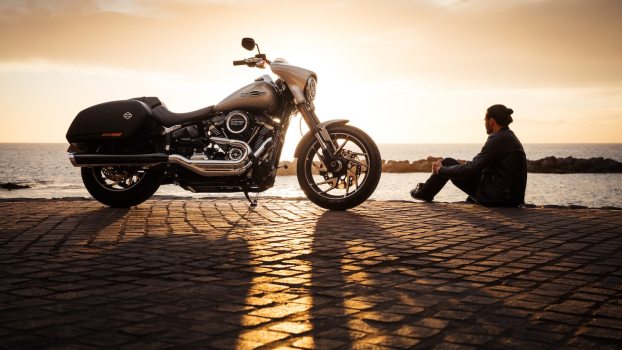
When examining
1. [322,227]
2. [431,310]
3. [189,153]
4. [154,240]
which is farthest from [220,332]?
[189,153]

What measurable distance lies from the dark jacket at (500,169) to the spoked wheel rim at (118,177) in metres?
3.53

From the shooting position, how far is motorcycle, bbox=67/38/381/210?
6695 millimetres

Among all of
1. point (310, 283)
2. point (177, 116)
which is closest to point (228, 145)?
point (177, 116)

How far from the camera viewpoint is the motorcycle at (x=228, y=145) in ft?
22.0

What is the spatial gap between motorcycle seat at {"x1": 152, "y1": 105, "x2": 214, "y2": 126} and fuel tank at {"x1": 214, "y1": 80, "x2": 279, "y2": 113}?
14 cm

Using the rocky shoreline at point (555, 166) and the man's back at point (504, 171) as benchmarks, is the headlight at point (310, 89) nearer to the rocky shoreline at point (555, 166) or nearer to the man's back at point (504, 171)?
the man's back at point (504, 171)

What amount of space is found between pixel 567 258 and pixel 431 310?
1.75m

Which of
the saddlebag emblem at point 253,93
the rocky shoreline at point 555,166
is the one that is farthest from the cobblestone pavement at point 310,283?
the rocky shoreline at point 555,166

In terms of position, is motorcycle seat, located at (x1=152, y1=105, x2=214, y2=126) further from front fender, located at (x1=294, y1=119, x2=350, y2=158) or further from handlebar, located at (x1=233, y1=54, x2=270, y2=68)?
front fender, located at (x1=294, y1=119, x2=350, y2=158)

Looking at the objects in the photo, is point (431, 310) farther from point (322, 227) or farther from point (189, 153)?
point (189, 153)

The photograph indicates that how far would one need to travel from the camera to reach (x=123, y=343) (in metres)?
2.45

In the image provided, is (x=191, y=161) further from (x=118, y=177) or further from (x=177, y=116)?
(x=118, y=177)

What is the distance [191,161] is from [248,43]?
54.5 inches

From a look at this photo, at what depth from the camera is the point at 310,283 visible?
11.4 feet
